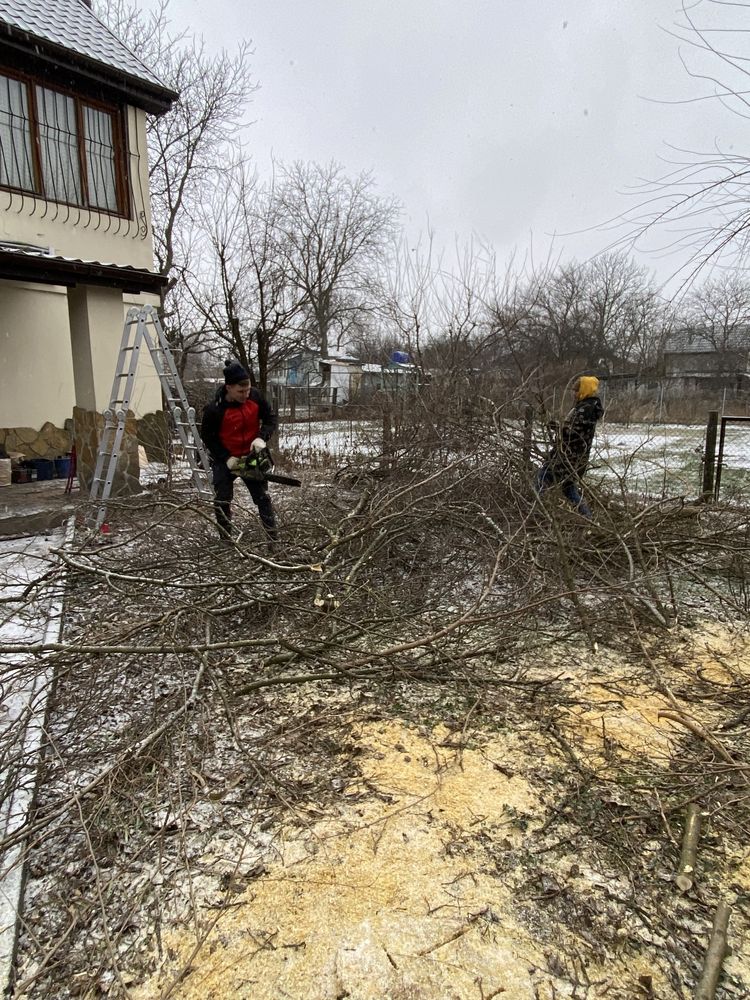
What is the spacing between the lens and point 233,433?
15.2ft

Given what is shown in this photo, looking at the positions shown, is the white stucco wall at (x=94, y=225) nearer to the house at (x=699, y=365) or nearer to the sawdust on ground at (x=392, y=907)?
the sawdust on ground at (x=392, y=907)

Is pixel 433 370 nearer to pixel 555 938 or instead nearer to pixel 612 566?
pixel 612 566

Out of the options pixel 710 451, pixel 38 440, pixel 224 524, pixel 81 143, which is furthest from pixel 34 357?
pixel 710 451

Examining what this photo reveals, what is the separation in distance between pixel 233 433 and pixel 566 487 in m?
2.91

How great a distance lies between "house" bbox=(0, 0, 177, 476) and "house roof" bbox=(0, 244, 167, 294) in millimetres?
25

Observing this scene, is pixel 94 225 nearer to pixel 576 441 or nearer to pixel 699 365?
pixel 576 441

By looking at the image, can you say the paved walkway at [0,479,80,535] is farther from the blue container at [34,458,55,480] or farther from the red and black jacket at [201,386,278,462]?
the red and black jacket at [201,386,278,462]

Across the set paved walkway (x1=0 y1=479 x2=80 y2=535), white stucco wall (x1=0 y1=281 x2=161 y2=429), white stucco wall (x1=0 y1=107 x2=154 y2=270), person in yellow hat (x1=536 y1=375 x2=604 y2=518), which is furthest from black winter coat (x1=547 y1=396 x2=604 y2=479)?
white stucco wall (x1=0 y1=107 x2=154 y2=270)

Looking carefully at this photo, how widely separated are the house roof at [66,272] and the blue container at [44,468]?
2.73 metres

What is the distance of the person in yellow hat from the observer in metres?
4.55

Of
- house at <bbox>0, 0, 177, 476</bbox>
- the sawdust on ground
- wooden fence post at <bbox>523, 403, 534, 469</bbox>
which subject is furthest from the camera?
house at <bbox>0, 0, 177, 476</bbox>

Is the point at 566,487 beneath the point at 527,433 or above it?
beneath

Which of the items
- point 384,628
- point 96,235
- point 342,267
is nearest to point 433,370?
point 384,628

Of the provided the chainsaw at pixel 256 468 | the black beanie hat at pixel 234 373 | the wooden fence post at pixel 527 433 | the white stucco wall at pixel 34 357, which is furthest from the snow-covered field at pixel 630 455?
the black beanie hat at pixel 234 373
